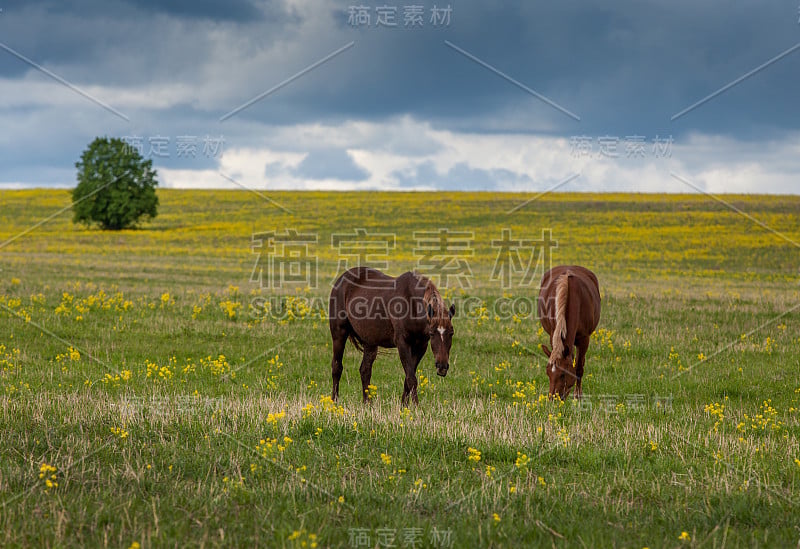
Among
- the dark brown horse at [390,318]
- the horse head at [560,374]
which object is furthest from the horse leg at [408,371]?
the horse head at [560,374]

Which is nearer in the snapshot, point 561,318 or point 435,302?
point 435,302

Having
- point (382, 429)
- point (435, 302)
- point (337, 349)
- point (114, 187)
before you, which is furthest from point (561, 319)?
point (114, 187)

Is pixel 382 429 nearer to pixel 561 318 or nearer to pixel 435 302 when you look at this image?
pixel 435 302

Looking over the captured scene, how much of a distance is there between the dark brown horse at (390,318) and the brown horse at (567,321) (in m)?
1.66

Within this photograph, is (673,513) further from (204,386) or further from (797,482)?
(204,386)

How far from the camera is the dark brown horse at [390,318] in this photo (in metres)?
8.75

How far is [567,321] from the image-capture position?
10.6 meters

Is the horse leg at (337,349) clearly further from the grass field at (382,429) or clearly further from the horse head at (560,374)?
the horse head at (560,374)

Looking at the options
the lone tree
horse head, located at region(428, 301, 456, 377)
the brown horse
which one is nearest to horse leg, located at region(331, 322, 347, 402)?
horse head, located at region(428, 301, 456, 377)

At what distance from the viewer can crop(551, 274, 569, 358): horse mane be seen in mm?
9528

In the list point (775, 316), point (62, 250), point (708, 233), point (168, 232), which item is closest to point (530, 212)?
point (708, 233)

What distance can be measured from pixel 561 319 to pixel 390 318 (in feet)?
8.18

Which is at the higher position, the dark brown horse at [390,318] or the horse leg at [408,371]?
the dark brown horse at [390,318]

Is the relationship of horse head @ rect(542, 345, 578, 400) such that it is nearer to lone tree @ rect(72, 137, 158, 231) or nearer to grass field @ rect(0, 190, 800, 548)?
grass field @ rect(0, 190, 800, 548)
